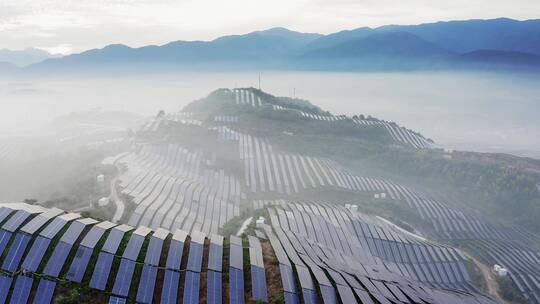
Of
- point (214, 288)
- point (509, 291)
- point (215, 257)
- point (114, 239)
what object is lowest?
point (509, 291)

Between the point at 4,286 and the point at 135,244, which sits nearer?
the point at 4,286

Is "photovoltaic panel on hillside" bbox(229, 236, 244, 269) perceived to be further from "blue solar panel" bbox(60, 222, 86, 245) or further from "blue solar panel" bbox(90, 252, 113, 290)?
"blue solar panel" bbox(60, 222, 86, 245)

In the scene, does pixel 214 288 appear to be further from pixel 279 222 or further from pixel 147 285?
pixel 279 222

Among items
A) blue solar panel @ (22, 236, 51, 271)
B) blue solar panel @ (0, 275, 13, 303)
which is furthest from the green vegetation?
blue solar panel @ (0, 275, 13, 303)

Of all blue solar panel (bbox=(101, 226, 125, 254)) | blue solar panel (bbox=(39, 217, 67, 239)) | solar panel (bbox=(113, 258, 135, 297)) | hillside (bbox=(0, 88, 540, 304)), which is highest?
blue solar panel (bbox=(39, 217, 67, 239))

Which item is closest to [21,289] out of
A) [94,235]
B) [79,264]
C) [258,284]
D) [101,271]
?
[79,264]

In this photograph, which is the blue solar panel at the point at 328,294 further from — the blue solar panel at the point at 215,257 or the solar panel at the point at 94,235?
the solar panel at the point at 94,235

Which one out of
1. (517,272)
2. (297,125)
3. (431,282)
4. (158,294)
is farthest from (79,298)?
(297,125)
